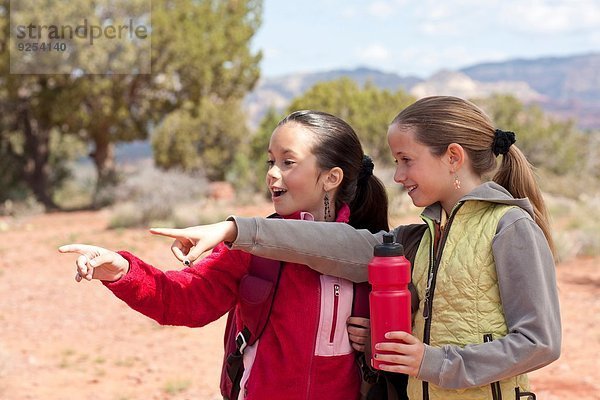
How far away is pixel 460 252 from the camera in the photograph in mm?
1964

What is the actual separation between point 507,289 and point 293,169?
2.18 ft

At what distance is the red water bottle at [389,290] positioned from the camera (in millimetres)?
1838

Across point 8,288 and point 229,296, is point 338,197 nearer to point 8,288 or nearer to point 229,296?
point 229,296

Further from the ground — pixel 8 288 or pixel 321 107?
pixel 321 107

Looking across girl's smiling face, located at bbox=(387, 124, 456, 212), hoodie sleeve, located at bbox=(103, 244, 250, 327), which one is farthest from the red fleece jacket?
girl's smiling face, located at bbox=(387, 124, 456, 212)

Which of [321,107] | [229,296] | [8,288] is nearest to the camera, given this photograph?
[229,296]

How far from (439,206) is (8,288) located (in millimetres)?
8424

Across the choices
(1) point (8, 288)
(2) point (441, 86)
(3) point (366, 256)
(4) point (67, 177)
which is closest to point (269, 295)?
(3) point (366, 256)

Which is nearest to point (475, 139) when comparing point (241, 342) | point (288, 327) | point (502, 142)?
point (502, 142)

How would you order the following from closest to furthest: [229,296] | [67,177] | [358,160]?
[229,296], [358,160], [67,177]

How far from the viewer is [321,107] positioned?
67.7 feet

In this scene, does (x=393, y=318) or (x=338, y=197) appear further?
(x=338, y=197)

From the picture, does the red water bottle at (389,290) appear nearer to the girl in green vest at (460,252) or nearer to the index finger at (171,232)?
the girl in green vest at (460,252)

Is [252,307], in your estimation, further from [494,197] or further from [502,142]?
[502,142]
